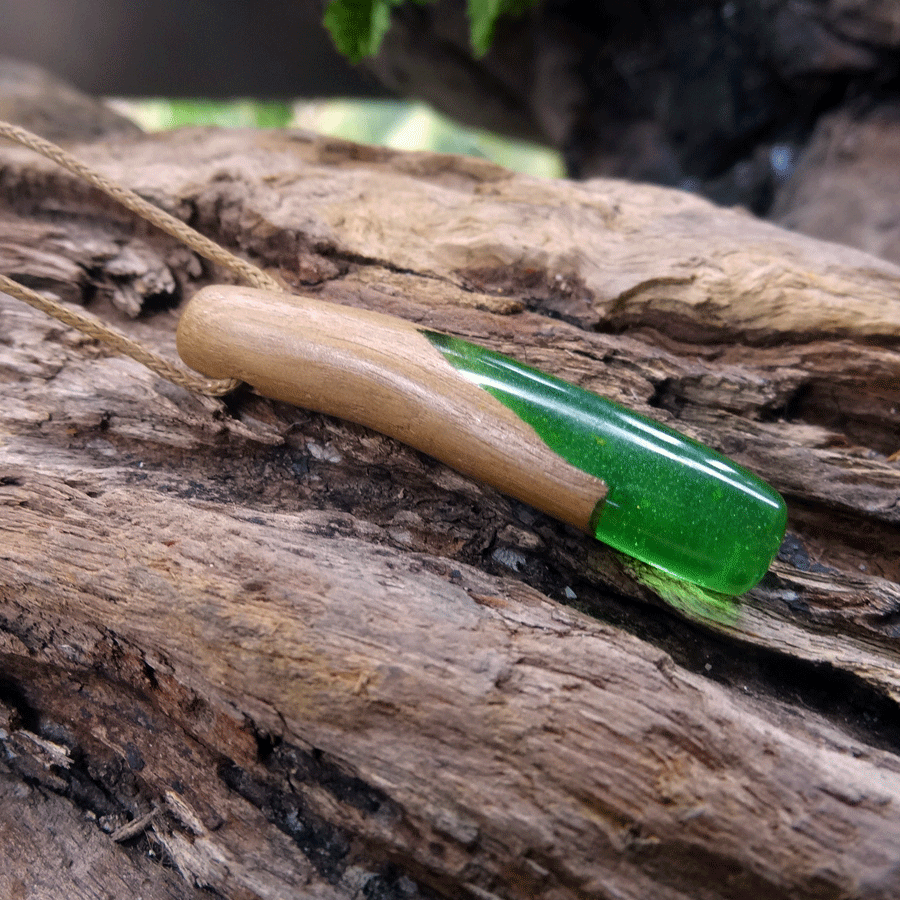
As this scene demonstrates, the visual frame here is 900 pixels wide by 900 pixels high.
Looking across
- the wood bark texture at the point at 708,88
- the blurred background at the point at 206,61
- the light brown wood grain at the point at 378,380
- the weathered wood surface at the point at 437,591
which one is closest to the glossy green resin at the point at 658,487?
the light brown wood grain at the point at 378,380

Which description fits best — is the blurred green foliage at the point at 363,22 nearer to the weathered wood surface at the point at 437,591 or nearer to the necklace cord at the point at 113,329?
the weathered wood surface at the point at 437,591

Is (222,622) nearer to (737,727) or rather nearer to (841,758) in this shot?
(737,727)

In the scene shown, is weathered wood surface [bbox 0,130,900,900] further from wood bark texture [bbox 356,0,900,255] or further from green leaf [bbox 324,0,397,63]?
wood bark texture [bbox 356,0,900,255]

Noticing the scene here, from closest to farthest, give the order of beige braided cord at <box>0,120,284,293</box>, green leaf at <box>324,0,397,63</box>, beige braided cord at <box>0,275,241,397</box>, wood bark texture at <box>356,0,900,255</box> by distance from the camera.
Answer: beige braided cord at <box>0,275,241,397</box> → beige braided cord at <box>0,120,284,293</box> → green leaf at <box>324,0,397,63</box> → wood bark texture at <box>356,0,900,255</box>

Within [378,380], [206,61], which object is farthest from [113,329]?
[206,61]

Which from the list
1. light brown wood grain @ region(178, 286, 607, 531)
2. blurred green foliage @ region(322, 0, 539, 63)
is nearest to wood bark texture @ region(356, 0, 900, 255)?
blurred green foliage @ region(322, 0, 539, 63)

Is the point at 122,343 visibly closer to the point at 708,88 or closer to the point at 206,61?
the point at 708,88

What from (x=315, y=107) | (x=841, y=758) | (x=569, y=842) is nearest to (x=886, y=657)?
(x=841, y=758)
